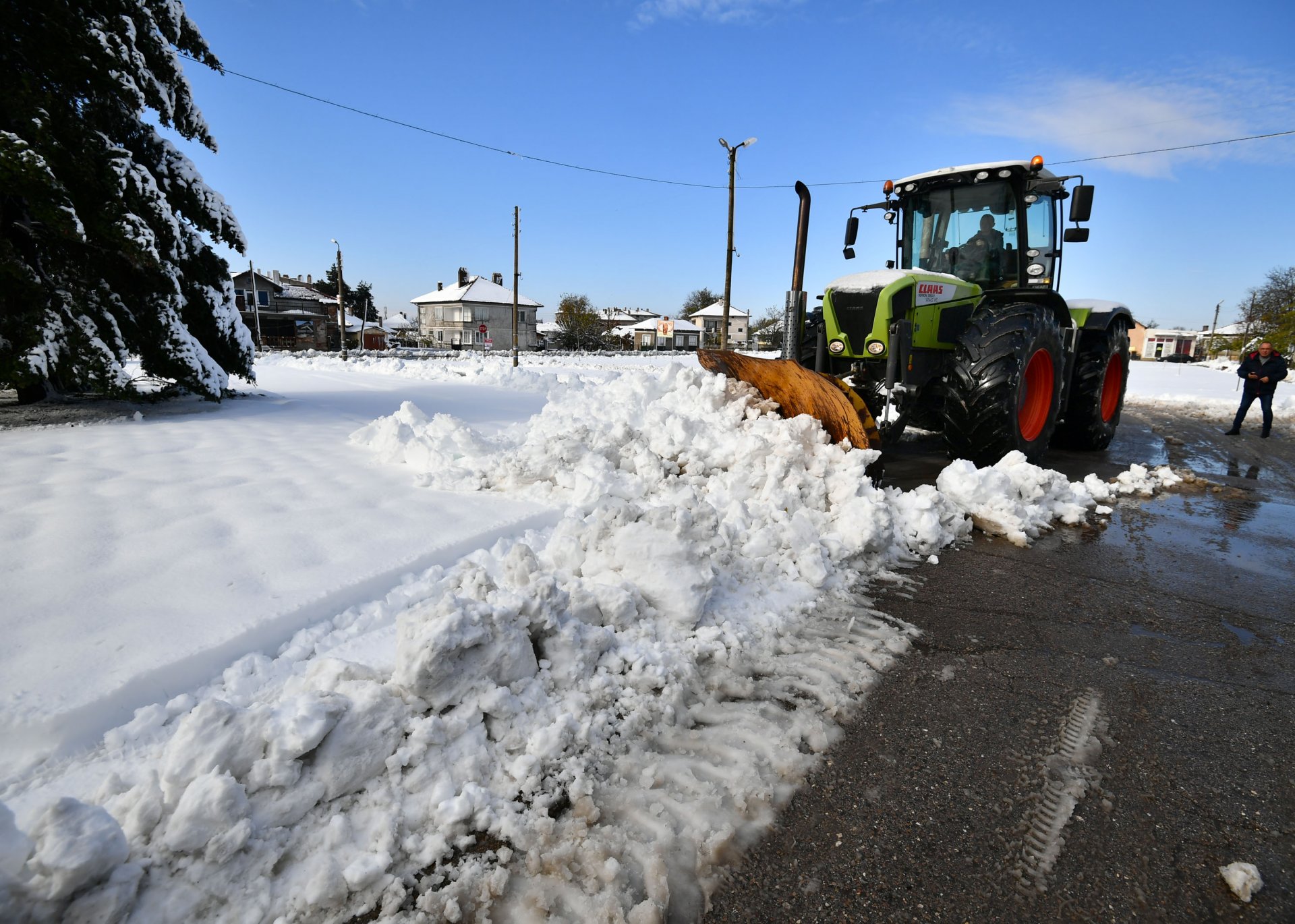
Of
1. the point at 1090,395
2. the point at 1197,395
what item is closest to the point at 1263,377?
the point at 1090,395

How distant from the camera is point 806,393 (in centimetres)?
527

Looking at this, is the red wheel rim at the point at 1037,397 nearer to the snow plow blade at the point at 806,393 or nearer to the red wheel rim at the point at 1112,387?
the snow plow blade at the point at 806,393

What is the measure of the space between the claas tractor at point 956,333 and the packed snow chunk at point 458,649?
3.38m

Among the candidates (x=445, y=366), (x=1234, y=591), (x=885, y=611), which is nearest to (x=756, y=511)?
(x=885, y=611)

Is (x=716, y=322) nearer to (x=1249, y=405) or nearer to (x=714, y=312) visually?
(x=714, y=312)

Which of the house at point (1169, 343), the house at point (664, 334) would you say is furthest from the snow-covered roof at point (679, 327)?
the house at point (1169, 343)

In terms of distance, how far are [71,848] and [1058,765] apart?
2677mm

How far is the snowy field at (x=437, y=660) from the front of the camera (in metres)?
1.55

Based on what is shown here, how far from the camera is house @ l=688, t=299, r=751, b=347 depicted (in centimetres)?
8156

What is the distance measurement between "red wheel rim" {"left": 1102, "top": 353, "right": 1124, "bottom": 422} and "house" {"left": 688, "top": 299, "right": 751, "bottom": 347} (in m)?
70.1

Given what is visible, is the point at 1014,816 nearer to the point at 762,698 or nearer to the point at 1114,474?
the point at 762,698

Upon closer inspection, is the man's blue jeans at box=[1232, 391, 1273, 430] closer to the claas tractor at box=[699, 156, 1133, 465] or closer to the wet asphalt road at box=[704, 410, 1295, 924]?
the claas tractor at box=[699, 156, 1133, 465]

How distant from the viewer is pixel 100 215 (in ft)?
19.6

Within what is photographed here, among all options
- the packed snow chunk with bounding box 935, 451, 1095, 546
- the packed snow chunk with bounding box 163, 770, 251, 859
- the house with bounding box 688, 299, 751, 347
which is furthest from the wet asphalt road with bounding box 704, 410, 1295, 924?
the house with bounding box 688, 299, 751, 347
